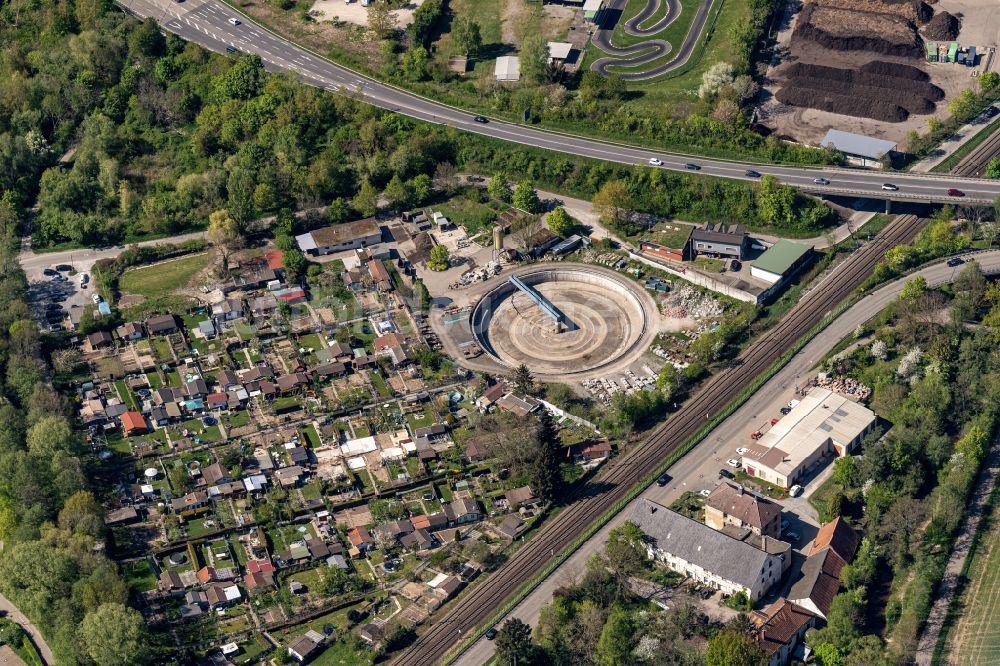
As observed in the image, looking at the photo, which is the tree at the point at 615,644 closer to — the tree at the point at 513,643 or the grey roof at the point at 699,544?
the tree at the point at 513,643

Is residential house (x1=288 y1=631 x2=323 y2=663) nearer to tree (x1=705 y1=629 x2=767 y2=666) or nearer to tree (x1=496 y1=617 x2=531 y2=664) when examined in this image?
tree (x1=496 y1=617 x2=531 y2=664)

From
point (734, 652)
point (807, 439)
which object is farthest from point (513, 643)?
point (807, 439)

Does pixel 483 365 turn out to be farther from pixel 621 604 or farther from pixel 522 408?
pixel 621 604

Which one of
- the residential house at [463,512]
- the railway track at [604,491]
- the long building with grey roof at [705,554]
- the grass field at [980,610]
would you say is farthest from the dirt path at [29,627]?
the grass field at [980,610]

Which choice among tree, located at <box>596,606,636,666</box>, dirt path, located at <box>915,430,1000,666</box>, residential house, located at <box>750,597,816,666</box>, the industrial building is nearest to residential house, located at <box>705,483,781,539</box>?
the industrial building

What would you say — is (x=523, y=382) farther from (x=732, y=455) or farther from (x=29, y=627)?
(x=29, y=627)
